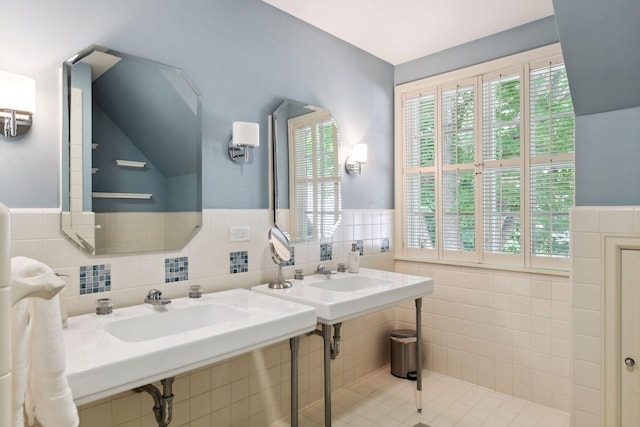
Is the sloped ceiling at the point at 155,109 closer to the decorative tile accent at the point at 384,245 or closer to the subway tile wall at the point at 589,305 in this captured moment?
the decorative tile accent at the point at 384,245

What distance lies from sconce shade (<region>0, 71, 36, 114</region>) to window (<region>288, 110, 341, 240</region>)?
1.34 meters

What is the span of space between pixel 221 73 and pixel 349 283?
5.01ft

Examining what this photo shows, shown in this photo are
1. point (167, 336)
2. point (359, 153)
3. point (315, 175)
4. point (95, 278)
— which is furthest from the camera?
point (359, 153)

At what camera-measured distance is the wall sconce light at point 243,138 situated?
2.09 meters

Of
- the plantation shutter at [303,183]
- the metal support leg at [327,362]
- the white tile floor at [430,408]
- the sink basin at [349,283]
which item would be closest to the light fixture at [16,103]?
the plantation shutter at [303,183]

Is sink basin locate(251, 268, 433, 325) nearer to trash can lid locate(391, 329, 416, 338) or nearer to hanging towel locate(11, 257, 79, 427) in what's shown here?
trash can lid locate(391, 329, 416, 338)

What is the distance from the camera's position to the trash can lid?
307cm

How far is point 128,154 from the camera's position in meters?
1.78

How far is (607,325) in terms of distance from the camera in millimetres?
1835

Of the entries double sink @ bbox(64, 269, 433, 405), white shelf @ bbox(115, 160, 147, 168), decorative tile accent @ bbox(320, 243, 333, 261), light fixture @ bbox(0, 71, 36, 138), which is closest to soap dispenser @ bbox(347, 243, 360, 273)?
decorative tile accent @ bbox(320, 243, 333, 261)

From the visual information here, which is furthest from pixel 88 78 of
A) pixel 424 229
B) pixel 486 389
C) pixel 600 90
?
pixel 486 389

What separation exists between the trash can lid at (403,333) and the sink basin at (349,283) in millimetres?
769

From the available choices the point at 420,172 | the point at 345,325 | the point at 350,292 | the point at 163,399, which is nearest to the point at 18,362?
the point at 163,399

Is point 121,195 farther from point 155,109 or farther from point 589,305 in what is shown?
point 589,305
